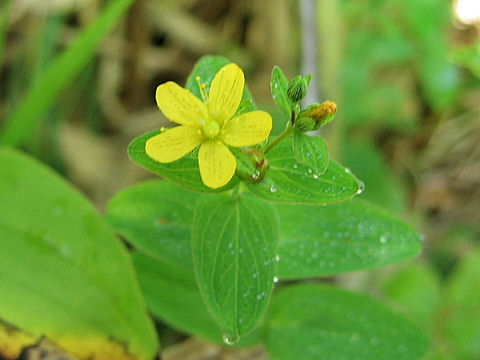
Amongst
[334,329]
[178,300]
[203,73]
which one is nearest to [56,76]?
[203,73]

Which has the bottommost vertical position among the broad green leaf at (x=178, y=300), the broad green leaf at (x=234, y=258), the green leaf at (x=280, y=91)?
the broad green leaf at (x=178, y=300)

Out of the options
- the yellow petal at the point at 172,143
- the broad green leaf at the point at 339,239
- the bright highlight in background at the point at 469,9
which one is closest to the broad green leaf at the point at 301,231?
the broad green leaf at the point at 339,239

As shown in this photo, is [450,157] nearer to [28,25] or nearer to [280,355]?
[280,355]

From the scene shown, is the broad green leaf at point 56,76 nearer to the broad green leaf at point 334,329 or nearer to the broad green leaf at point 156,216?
the broad green leaf at point 156,216

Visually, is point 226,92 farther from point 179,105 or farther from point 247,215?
point 247,215

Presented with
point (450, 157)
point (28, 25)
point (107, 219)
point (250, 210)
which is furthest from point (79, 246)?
point (450, 157)

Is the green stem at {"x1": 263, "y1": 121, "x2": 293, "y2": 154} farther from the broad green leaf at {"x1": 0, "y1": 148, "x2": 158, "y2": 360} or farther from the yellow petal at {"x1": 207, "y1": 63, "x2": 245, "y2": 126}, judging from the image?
the broad green leaf at {"x1": 0, "y1": 148, "x2": 158, "y2": 360}

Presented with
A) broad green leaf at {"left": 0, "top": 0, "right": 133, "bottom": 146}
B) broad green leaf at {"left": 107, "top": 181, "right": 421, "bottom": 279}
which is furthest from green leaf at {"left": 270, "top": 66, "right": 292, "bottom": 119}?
broad green leaf at {"left": 0, "top": 0, "right": 133, "bottom": 146}

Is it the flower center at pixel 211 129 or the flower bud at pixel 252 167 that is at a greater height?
the flower center at pixel 211 129
